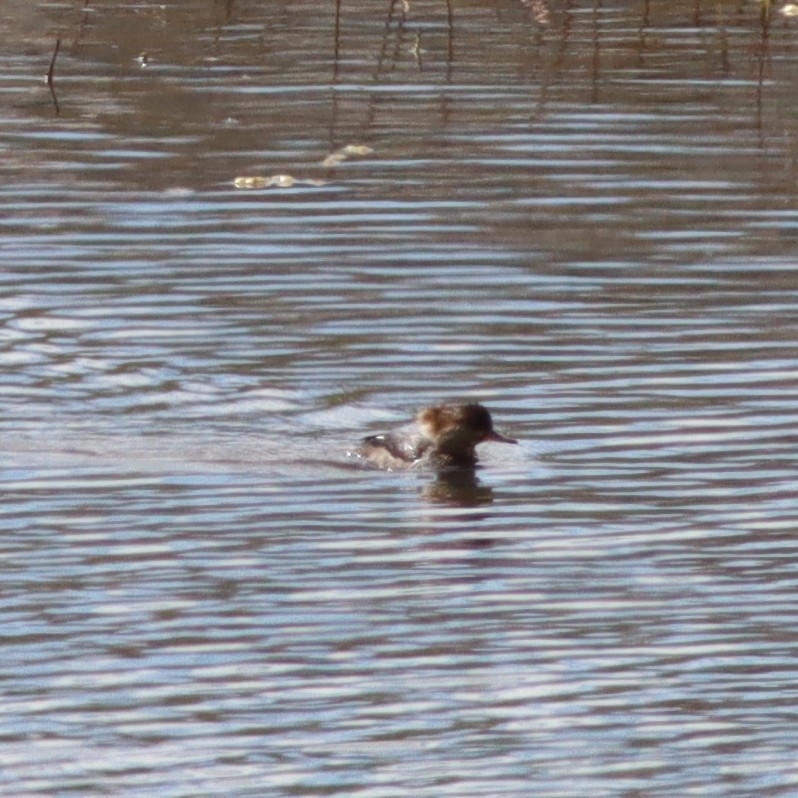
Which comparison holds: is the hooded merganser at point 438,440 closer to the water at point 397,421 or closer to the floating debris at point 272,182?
the water at point 397,421

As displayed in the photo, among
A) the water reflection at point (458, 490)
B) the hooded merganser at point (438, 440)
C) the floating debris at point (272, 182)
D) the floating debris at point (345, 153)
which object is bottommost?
the water reflection at point (458, 490)

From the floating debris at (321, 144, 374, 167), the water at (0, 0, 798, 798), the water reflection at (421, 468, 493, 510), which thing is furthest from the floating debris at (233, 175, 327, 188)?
the water reflection at (421, 468, 493, 510)

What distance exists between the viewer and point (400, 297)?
38.9 feet

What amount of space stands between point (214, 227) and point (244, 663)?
19.9 ft

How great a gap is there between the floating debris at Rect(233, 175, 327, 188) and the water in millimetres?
66

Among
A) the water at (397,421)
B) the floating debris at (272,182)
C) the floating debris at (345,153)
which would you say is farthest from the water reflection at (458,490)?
the floating debris at (345,153)

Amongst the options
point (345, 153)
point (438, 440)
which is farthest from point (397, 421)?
point (345, 153)

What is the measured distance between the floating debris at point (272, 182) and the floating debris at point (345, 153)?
0.46 metres

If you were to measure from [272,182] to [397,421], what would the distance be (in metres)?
4.26

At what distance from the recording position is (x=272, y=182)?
46.9ft

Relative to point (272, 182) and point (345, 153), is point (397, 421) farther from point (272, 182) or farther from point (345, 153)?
point (345, 153)

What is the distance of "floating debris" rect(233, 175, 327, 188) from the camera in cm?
1423

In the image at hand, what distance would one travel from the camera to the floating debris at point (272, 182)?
14234 mm

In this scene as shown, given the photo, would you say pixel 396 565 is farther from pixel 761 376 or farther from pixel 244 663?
pixel 761 376
